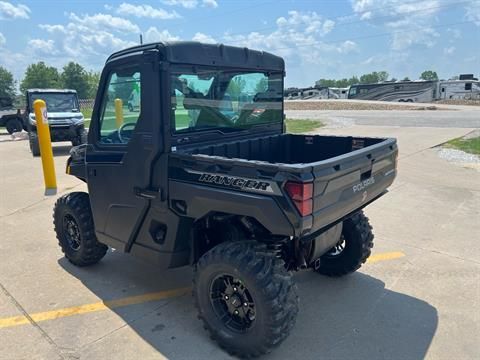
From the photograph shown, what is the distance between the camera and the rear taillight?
95.0 inches

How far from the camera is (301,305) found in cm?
357

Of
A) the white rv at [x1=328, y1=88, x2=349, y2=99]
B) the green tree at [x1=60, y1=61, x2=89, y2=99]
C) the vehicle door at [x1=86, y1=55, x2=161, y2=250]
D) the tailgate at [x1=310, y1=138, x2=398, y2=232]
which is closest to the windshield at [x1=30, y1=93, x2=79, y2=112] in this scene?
the vehicle door at [x1=86, y1=55, x2=161, y2=250]

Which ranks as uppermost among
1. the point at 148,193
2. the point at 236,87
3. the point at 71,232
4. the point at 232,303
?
the point at 236,87

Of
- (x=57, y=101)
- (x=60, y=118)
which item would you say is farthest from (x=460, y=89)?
(x=60, y=118)

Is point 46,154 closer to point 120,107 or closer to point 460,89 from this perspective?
point 120,107

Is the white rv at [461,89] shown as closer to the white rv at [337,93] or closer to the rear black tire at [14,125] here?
the white rv at [337,93]

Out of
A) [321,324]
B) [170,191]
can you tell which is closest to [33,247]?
[170,191]

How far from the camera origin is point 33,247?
16.3ft

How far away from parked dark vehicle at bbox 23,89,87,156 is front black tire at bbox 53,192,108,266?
8.97 m

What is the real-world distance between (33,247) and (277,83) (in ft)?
11.7

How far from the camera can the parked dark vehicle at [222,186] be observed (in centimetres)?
265

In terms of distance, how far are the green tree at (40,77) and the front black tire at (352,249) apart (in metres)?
88.0

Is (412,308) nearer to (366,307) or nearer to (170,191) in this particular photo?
(366,307)

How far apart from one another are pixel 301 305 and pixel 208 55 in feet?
7.47
